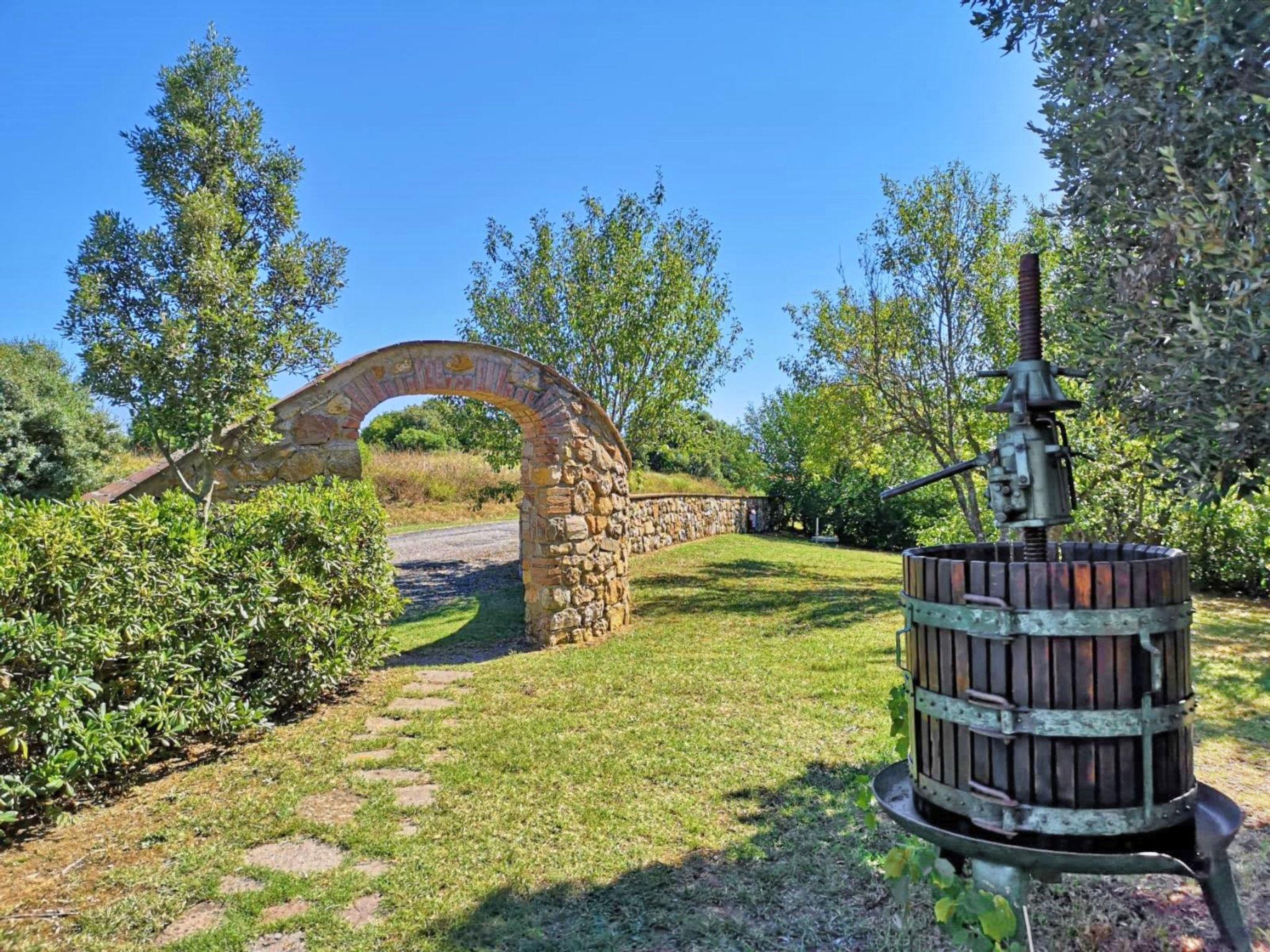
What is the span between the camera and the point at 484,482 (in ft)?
80.0

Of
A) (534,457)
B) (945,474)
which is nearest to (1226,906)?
(945,474)

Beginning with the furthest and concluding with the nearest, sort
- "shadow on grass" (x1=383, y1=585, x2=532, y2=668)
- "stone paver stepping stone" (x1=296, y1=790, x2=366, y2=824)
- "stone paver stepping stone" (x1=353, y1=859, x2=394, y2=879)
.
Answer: "shadow on grass" (x1=383, y1=585, x2=532, y2=668) < "stone paver stepping stone" (x1=296, y1=790, x2=366, y2=824) < "stone paver stepping stone" (x1=353, y1=859, x2=394, y2=879)

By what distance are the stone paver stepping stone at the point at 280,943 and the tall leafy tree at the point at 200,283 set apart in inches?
151

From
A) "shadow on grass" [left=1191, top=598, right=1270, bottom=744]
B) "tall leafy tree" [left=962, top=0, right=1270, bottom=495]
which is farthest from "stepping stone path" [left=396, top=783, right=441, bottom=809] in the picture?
Result: "shadow on grass" [left=1191, top=598, right=1270, bottom=744]

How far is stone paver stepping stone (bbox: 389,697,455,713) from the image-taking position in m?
5.47

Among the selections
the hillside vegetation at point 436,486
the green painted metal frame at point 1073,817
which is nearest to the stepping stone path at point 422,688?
the green painted metal frame at point 1073,817

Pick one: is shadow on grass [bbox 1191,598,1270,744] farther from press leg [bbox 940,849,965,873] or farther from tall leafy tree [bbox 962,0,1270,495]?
press leg [bbox 940,849,965,873]

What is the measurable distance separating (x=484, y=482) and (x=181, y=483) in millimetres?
18826

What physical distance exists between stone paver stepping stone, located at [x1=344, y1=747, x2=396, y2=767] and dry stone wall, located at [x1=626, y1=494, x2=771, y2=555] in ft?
Answer: 23.8

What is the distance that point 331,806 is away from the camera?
3.75m

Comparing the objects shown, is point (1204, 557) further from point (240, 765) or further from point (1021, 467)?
point (240, 765)

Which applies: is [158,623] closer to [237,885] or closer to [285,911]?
[237,885]

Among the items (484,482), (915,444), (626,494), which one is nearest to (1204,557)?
(915,444)

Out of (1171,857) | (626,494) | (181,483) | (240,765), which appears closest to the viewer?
(1171,857)
